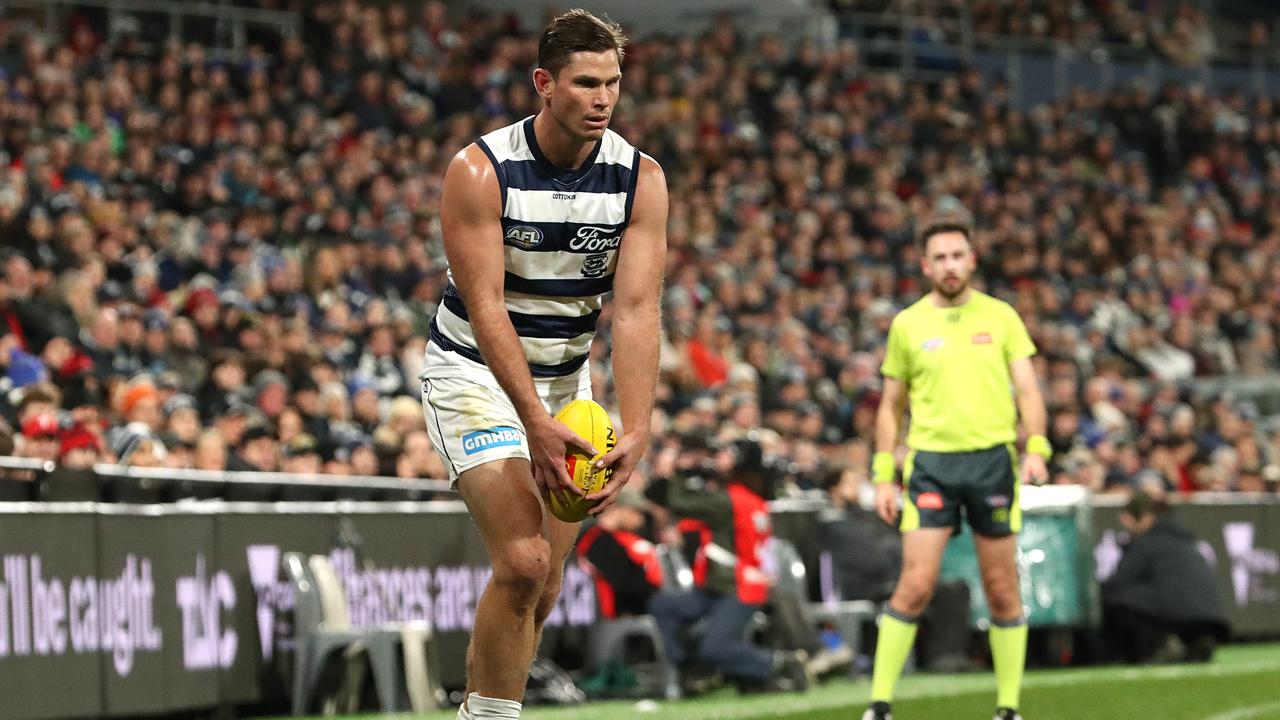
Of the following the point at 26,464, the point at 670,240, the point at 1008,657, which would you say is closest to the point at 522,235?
the point at 1008,657

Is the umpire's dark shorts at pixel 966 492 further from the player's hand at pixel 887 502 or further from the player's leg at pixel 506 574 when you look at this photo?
the player's leg at pixel 506 574

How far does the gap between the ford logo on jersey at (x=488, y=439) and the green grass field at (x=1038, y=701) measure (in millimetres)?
4609

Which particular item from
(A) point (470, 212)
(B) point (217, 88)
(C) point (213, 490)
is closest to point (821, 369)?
(B) point (217, 88)

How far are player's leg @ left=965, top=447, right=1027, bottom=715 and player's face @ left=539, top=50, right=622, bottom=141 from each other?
3.73m

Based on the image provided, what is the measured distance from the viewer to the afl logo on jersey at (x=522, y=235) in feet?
21.1

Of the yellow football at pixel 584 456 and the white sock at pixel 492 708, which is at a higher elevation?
the yellow football at pixel 584 456

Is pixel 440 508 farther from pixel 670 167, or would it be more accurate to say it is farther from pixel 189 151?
pixel 670 167

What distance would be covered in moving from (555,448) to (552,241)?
0.74 metres

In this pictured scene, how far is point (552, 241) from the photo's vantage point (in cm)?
648

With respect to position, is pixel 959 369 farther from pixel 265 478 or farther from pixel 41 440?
pixel 41 440

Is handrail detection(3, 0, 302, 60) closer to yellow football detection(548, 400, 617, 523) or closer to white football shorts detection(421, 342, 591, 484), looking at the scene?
white football shorts detection(421, 342, 591, 484)

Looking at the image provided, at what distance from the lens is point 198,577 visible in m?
11.4

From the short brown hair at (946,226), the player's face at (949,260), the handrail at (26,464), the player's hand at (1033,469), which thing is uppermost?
the short brown hair at (946,226)

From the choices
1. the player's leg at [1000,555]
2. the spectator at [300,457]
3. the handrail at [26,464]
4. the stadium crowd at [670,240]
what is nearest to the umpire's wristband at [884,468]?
the player's leg at [1000,555]
